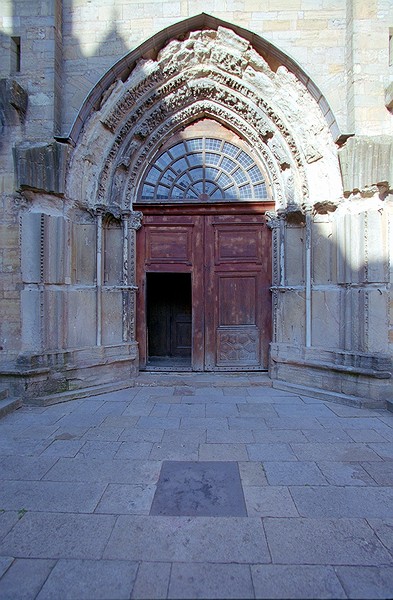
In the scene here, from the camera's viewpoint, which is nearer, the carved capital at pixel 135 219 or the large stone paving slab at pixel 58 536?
the large stone paving slab at pixel 58 536

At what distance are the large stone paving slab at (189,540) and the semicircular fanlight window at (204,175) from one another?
4.88 m

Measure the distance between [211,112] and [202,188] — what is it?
1.30 meters

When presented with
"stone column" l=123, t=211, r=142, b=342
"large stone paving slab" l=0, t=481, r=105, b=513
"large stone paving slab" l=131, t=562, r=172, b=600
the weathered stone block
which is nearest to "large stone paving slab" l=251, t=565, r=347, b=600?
"large stone paving slab" l=131, t=562, r=172, b=600

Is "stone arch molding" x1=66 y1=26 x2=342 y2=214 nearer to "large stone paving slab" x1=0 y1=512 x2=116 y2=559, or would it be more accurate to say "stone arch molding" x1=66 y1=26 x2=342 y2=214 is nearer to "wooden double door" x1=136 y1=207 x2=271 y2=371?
"wooden double door" x1=136 y1=207 x2=271 y2=371

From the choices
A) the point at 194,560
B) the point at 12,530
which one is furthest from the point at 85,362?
the point at 194,560

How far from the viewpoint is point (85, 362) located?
17.2 feet

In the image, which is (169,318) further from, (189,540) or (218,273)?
(189,540)

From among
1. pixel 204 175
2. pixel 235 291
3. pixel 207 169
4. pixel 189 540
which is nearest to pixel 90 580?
pixel 189 540

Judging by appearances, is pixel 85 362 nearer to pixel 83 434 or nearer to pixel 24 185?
pixel 83 434

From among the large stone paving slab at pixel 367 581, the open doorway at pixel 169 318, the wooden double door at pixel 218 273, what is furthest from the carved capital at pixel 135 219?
the large stone paving slab at pixel 367 581

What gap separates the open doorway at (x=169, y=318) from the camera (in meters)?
7.82

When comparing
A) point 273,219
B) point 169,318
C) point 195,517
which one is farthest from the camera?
point 169,318

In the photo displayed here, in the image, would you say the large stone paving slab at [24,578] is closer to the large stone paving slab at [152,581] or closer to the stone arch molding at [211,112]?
the large stone paving slab at [152,581]

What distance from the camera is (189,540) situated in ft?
6.80
